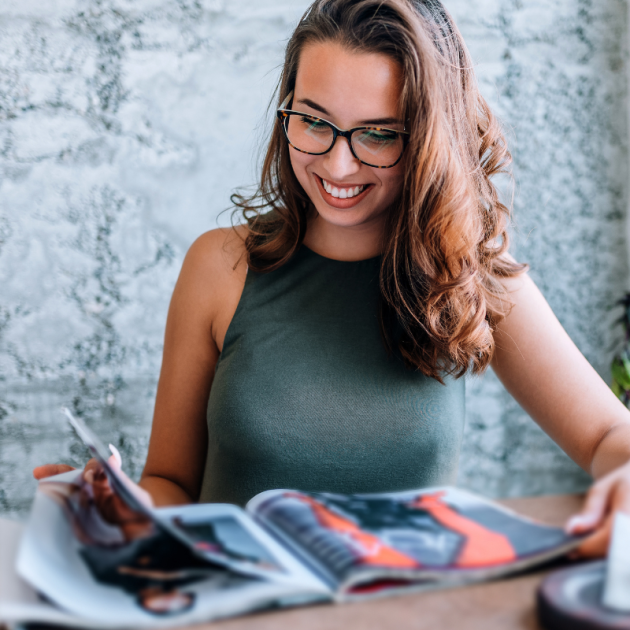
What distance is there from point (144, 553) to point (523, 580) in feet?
1.04

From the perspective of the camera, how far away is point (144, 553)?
51 cm

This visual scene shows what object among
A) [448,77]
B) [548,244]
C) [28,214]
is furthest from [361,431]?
[548,244]

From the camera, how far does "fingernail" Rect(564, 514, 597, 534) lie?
56 centimetres

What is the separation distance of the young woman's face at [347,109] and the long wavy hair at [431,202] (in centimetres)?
2

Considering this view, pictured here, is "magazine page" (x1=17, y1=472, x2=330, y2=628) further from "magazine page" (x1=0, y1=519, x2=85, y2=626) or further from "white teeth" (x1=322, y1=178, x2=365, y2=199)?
"white teeth" (x1=322, y1=178, x2=365, y2=199)

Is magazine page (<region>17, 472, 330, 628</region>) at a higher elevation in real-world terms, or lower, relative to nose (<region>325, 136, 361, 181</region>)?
lower

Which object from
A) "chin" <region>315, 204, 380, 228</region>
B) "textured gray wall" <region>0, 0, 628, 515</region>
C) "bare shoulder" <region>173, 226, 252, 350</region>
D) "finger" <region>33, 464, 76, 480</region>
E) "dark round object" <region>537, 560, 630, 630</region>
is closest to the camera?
"dark round object" <region>537, 560, 630, 630</region>

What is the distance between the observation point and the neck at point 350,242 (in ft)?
3.78

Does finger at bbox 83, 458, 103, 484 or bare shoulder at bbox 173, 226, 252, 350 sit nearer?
finger at bbox 83, 458, 103, 484

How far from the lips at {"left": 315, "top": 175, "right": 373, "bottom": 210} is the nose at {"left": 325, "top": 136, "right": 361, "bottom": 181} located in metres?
0.06

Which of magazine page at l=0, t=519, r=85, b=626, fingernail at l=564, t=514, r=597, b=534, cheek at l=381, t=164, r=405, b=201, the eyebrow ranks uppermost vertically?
the eyebrow

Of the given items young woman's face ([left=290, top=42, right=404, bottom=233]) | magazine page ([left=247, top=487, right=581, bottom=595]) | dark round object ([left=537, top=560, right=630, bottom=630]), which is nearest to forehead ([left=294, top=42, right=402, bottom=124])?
young woman's face ([left=290, top=42, right=404, bottom=233])

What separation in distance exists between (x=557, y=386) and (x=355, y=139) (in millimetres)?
538

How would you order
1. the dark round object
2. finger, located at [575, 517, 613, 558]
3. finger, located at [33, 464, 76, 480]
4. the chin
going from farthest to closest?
the chin, finger, located at [33, 464, 76, 480], finger, located at [575, 517, 613, 558], the dark round object
